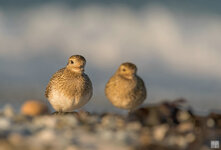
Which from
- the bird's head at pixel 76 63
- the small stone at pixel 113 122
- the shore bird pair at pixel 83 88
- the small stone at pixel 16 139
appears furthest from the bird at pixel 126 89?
the small stone at pixel 16 139

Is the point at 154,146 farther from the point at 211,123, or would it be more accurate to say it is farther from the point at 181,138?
the point at 211,123

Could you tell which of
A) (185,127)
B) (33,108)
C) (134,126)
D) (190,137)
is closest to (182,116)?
(185,127)

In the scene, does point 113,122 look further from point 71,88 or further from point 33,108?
point 33,108

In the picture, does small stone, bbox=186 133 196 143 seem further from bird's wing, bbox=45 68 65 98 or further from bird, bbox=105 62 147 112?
bird's wing, bbox=45 68 65 98

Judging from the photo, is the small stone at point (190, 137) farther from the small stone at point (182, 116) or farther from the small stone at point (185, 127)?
the small stone at point (182, 116)

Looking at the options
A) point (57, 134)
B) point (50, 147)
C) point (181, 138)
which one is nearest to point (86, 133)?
point (57, 134)

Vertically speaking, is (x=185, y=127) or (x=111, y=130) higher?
(x=111, y=130)

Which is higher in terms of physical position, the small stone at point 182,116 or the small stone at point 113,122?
the small stone at point 113,122

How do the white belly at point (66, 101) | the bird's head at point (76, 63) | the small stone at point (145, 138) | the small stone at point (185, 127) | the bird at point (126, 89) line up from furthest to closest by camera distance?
the bird's head at point (76, 63)
the white belly at point (66, 101)
the bird at point (126, 89)
the small stone at point (185, 127)
the small stone at point (145, 138)
